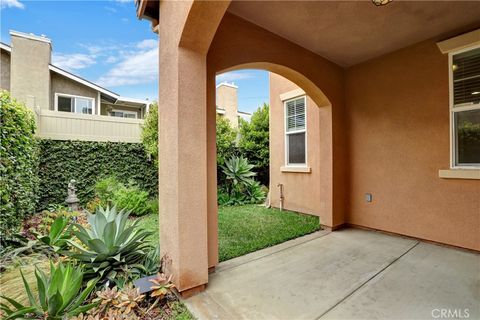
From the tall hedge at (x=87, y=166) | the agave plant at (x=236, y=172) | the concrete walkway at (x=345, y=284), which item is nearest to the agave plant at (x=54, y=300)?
the concrete walkway at (x=345, y=284)

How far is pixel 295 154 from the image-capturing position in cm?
654

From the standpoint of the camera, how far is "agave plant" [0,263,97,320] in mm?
1859

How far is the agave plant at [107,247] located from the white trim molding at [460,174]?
15.8 ft

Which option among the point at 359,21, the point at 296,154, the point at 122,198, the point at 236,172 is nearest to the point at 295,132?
the point at 296,154

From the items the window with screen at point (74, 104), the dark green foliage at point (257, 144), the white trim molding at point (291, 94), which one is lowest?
the dark green foliage at point (257, 144)

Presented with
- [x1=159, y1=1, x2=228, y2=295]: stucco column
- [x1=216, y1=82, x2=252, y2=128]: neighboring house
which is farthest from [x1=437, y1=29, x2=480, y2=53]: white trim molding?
[x1=216, y1=82, x2=252, y2=128]: neighboring house

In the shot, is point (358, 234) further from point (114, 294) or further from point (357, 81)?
point (114, 294)

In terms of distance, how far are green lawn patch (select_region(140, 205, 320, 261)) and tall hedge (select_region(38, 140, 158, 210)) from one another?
8.05 ft

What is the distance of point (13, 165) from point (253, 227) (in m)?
4.65

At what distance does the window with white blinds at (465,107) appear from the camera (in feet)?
11.8

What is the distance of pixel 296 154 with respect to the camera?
651cm

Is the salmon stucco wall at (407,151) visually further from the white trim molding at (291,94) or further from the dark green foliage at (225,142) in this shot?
the dark green foliage at (225,142)

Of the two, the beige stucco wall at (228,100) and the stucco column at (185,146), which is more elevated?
the beige stucco wall at (228,100)

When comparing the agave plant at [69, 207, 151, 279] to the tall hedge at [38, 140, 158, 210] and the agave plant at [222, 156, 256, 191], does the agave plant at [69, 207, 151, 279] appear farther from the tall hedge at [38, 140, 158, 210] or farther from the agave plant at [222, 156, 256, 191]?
the agave plant at [222, 156, 256, 191]
